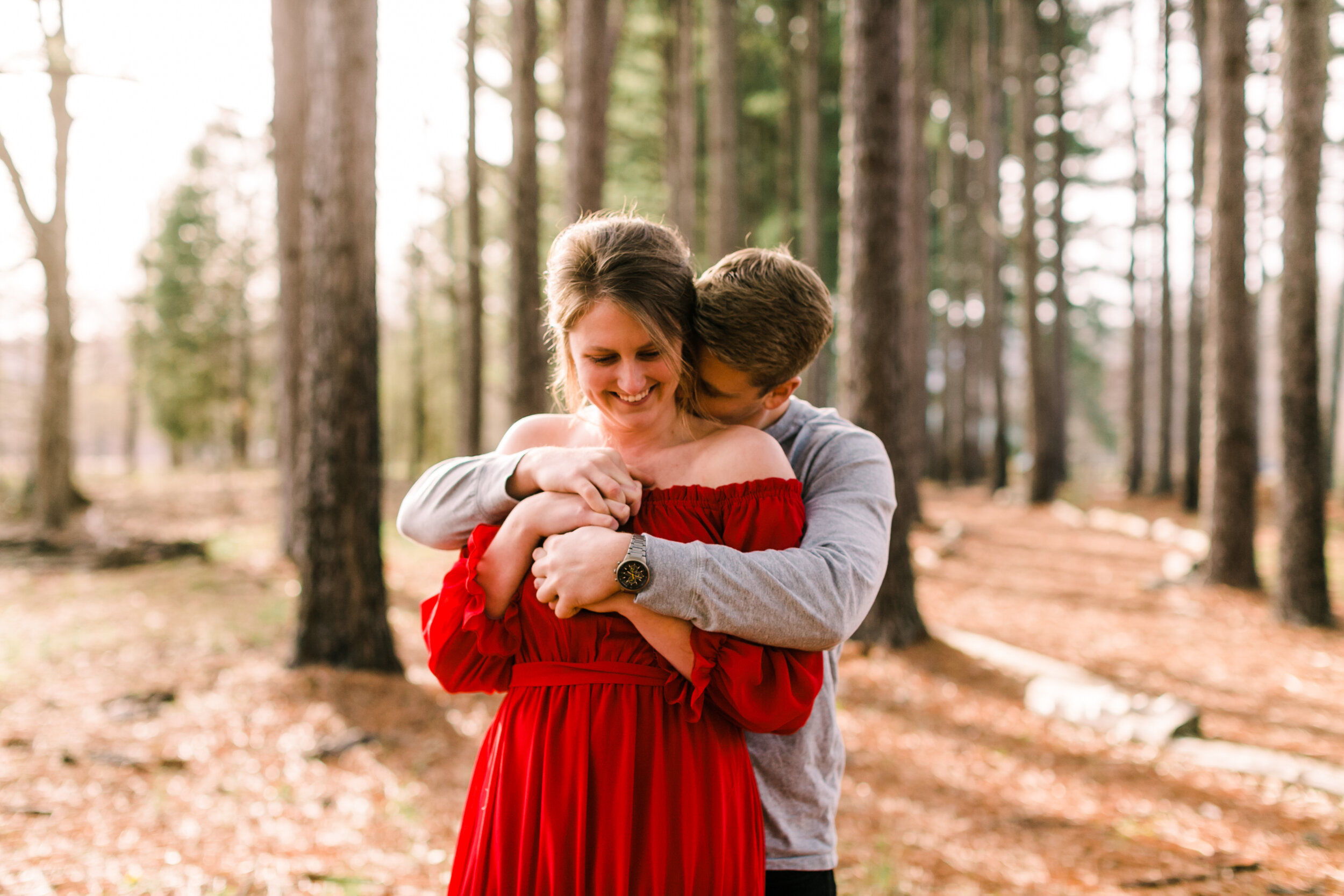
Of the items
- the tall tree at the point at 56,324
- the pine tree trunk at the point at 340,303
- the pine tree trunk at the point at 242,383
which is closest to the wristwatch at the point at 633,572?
the pine tree trunk at the point at 340,303

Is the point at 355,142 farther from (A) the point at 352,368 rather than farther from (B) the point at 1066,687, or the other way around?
(B) the point at 1066,687

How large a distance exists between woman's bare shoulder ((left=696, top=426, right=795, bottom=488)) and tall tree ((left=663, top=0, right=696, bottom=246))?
9744mm

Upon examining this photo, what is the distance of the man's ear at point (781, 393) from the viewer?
1.81 m

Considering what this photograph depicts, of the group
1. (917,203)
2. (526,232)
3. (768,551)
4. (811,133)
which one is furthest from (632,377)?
(811,133)

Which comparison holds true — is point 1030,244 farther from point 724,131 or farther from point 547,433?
point 547,433

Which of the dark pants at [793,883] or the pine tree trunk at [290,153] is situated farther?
the pine tree trunk at [290,153]

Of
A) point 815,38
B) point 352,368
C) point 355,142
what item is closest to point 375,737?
point 352,368

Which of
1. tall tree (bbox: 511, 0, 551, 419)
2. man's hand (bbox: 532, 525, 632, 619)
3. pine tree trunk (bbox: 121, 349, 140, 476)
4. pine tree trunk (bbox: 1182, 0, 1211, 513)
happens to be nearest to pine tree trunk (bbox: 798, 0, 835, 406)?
tall tree (bbox: 511, 0, 551, 419)

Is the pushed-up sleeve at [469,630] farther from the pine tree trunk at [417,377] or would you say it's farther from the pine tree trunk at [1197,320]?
the pine tree trunk at [417,377]

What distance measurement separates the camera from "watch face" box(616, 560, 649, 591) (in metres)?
1.53

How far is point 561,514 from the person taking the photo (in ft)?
5.34

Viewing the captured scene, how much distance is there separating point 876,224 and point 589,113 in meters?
2.93

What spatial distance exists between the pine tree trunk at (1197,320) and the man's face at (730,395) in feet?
51.9

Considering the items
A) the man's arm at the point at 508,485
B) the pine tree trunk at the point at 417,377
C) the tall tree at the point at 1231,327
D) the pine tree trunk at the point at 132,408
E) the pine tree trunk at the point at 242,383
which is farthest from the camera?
the pine tree trunk at the point at 132,408
